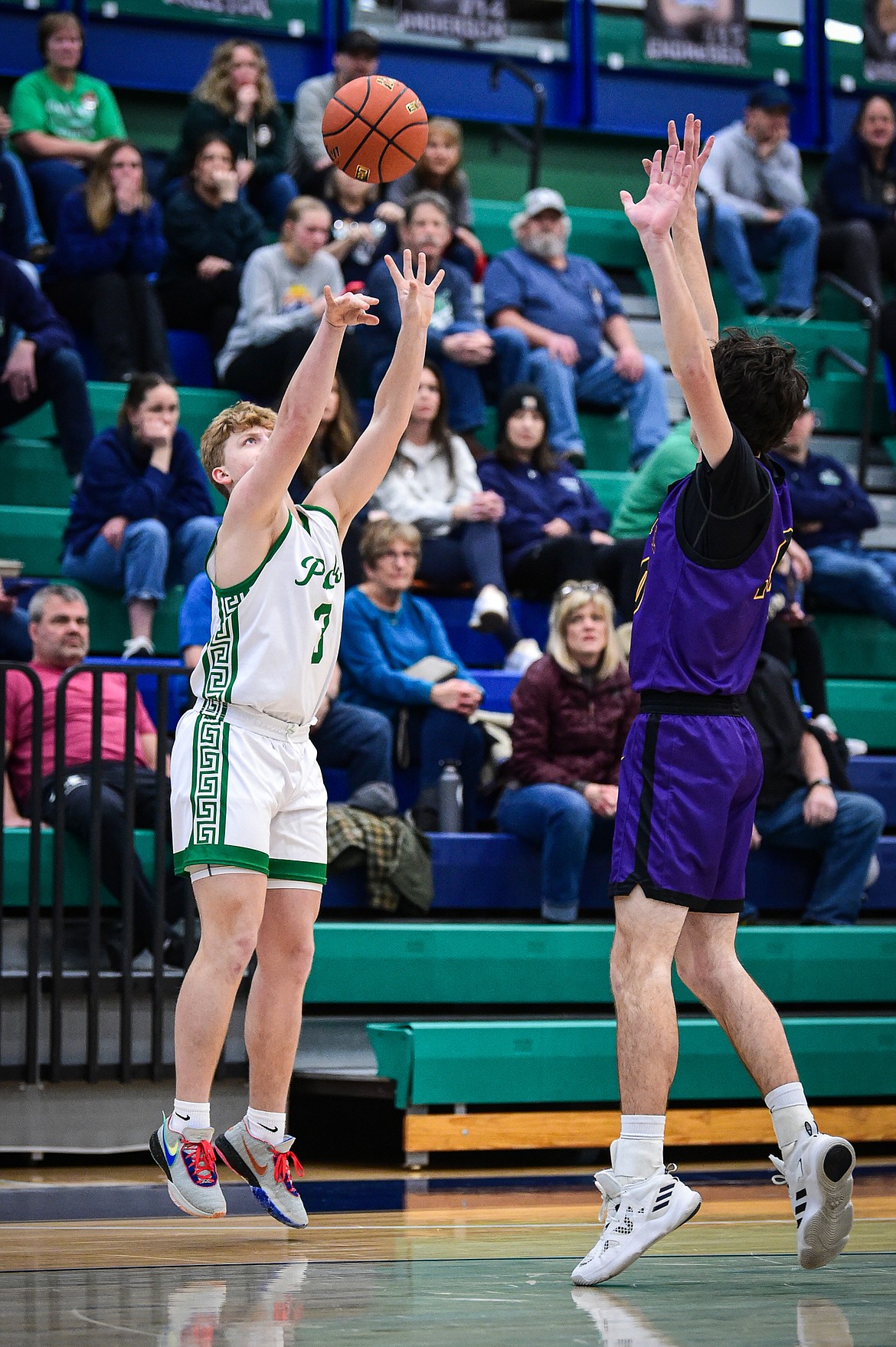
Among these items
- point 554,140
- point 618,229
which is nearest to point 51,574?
point 618,229

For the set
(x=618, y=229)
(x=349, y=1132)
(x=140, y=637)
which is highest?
(x=618, y=229)

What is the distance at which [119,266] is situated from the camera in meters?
8.69

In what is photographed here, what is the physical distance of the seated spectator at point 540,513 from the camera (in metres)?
7.56

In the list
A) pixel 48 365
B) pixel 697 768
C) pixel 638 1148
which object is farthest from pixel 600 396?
pixel 638 1148

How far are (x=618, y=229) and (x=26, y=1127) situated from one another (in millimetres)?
7329

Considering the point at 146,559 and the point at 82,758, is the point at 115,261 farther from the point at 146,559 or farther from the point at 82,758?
the point at 82,758

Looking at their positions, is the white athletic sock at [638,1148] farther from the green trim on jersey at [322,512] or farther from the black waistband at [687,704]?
the green trim on jersey at [322,512]

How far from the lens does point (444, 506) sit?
773 centimetres

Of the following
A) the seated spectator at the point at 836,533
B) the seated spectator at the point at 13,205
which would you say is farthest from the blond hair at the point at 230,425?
the seated spectator at the point at 13,205

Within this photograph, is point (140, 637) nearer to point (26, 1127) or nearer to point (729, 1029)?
point (26, 1127)

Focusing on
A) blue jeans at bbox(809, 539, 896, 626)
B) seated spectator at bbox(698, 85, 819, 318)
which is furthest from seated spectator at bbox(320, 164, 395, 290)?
blue jeans at bbox(809, 539, 896, 626)

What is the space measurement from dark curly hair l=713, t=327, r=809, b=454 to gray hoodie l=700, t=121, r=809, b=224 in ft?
23.5

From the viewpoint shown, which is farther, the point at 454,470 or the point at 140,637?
the point at 454,470

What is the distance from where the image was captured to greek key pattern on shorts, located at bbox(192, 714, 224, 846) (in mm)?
3799
